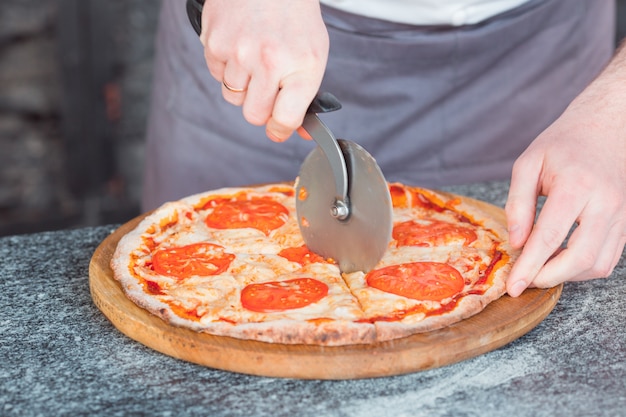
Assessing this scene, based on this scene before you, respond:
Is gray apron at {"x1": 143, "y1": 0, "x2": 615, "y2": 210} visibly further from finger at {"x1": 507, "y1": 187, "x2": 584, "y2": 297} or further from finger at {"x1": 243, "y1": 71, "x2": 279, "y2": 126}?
finger at {"x1": 507, "y1": 187, "x2": 584, "y2": 297}

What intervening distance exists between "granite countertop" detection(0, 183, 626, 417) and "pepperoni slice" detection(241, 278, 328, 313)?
0.49ft

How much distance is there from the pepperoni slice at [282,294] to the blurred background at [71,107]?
8.33 ft

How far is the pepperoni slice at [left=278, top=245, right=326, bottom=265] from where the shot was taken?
1.86 metres

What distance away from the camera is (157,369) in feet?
5.02

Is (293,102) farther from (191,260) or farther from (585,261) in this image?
(585,261)

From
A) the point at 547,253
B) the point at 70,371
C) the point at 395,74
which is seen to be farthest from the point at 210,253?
the point at 395,74

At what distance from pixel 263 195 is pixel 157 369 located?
75cm

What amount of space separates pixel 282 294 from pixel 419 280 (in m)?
0.27

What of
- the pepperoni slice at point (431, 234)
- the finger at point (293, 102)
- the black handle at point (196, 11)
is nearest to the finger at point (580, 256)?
the pepperoni slice at point (431, 234)

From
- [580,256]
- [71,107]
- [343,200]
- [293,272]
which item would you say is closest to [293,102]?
[343,200]

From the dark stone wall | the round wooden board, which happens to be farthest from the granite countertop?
the dark stone wall

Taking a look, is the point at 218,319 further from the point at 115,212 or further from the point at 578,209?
the point at 115,212

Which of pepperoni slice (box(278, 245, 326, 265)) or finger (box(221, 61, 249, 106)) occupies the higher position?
finger (box(221, 61, 249, 106))

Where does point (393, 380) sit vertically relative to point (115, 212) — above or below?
above
